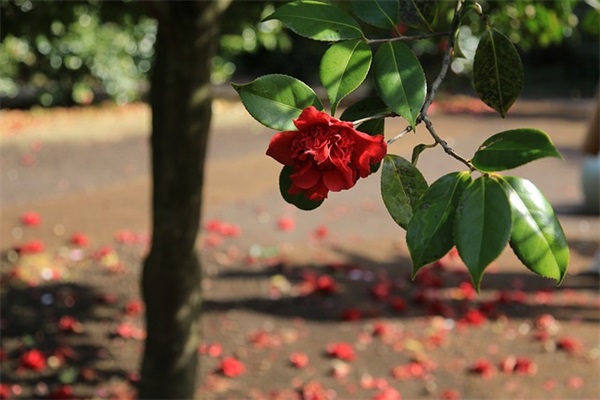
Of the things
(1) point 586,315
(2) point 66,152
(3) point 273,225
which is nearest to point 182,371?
(1) point 586,315

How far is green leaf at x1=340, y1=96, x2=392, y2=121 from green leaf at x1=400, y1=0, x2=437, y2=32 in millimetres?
124

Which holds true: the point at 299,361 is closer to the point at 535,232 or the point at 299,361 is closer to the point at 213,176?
the point at 535,232

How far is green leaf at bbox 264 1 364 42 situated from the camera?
0.94 metres

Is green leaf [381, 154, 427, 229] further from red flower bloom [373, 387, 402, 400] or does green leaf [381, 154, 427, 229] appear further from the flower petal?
red flower bloom [373, 387, 402, 400]

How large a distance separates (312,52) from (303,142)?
49.2ft

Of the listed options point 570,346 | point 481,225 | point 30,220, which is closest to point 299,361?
point 570,346

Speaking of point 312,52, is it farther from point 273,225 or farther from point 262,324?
point 262,324

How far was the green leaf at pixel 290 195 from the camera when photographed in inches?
35.7

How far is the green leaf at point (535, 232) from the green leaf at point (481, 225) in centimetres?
2

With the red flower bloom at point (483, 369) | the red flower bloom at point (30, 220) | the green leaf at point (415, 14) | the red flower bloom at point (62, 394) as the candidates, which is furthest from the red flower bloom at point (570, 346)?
the green leaf at point (415, 14)

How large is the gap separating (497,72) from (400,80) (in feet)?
0.46

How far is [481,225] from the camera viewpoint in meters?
0.75

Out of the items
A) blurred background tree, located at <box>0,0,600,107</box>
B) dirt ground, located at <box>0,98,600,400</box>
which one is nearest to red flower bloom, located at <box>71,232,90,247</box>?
dirt ground, located at <box>0,98,600,400</box>

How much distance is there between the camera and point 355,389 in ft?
14.7
